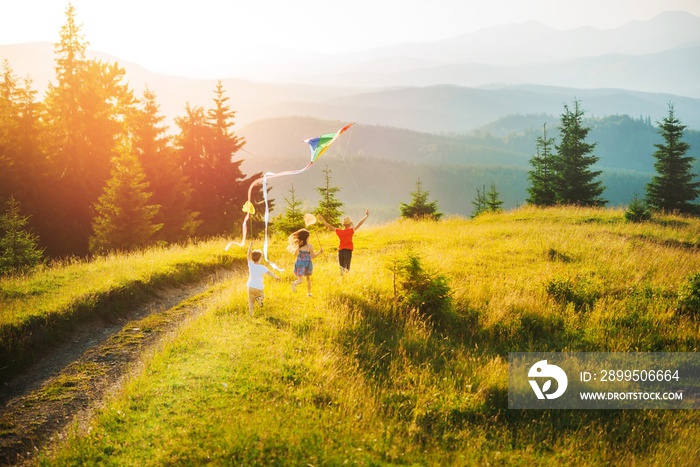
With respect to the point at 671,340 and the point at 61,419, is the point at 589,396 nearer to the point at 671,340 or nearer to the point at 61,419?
the point at 671,340

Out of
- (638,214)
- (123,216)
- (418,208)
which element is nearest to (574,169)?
(638,214)

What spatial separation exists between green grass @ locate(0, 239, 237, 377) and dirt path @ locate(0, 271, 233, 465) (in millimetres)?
407

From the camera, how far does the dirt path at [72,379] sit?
6.90 metres

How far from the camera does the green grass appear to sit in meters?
9.64

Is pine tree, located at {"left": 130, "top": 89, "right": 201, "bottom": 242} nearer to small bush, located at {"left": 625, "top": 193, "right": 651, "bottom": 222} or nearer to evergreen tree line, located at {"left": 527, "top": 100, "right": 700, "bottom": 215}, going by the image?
small bush, located at {"left": 625, "top": 193, "right": 651, "bottom": 222}

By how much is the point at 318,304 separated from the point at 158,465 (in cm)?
613

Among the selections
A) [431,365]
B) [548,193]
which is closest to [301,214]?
[431,365]

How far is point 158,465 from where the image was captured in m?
5.79

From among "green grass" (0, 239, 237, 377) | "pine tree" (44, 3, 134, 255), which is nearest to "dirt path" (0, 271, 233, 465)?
"green grass" (0, 239, 237, 377)

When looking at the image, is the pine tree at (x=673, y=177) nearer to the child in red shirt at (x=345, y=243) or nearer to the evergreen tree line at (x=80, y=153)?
the child in red shirt at (x=345, y=243)

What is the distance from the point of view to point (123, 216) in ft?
78.9

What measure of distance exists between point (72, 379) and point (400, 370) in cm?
659

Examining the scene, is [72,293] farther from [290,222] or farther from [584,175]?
[584,175]

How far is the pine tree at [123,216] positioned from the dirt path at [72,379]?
42.2 feet
